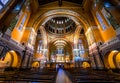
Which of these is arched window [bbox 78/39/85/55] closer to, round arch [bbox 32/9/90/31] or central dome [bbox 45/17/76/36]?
central dome [bbox 45/17/76/36]

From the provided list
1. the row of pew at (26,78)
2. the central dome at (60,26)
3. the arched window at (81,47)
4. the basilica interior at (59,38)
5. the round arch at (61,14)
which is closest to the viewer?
the row of pew at (26,78)

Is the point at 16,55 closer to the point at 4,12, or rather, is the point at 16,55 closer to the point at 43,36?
the point at 4,12

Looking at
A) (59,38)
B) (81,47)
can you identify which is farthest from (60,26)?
(81,47)

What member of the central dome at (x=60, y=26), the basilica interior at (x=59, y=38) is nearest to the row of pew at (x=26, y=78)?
the basilica interior at (x=59, y=38)

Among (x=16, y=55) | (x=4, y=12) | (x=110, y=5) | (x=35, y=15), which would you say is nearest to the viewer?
(x=4, y=12)

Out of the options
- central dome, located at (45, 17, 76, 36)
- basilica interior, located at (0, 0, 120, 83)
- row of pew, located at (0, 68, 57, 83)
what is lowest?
row of pew, located at (0, 68, 57, 83)

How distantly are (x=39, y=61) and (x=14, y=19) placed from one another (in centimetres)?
1628

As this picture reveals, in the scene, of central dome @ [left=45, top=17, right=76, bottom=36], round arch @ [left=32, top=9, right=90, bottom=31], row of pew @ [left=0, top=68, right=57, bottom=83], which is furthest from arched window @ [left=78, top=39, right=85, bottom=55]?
row of pew @ [left=0, top=68, right=57, bottom=83]

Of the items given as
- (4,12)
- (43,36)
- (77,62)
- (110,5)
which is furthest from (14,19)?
(77,62)

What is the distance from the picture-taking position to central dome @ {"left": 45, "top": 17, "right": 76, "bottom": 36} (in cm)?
2840

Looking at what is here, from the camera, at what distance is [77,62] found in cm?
2381

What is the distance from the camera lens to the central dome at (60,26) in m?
28.4

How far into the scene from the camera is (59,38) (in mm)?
29094

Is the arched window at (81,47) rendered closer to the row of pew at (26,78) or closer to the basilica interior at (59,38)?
the basilica interior at (59,38)
